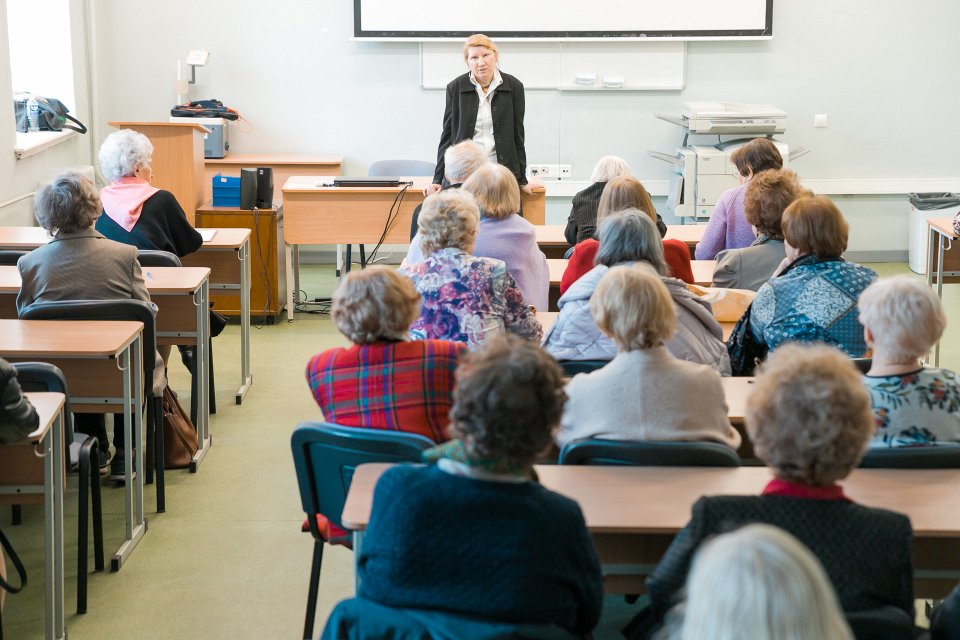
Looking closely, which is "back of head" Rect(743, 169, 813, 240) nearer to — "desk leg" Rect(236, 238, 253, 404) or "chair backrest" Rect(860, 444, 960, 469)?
"chair backrest" Rect(860, 444, 960, 469)

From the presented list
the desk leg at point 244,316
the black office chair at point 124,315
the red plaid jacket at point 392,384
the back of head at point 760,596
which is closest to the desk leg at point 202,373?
the black office chair at point 124,315

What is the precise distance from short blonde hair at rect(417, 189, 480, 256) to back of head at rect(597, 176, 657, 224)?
0.75 metres

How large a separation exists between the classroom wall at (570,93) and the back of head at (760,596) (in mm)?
7252

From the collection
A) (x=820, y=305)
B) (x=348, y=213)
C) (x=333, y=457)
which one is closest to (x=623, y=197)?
(x=820, y=305)

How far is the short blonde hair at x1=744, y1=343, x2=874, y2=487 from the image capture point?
178cm

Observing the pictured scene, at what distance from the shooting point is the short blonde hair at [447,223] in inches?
138

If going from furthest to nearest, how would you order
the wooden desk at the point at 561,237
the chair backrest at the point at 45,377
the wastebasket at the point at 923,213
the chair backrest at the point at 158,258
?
the wastebasket at the point at 923,213 < the wooden desk at the point at 561,237 < the chair backrest at the point at 158,258 < the chair backrest at the point at 45,377

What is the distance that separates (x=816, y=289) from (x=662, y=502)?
4.44 feet

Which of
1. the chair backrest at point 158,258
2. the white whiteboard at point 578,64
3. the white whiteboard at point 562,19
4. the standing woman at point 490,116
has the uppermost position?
the white whiteboard at point 562,19

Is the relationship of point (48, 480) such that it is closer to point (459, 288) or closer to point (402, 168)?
Result: point (459, 288)

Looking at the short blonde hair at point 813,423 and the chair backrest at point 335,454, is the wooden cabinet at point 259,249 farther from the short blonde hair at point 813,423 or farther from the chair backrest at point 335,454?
the short blonde hair at point 813,423

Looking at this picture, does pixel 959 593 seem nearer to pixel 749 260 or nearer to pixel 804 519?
pixel 804 519

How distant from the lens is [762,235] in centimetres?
425

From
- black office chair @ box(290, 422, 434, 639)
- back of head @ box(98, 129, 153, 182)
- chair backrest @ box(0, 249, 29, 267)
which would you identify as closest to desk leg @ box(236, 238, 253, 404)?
back of head @ box(98, 129, 153, 182)
